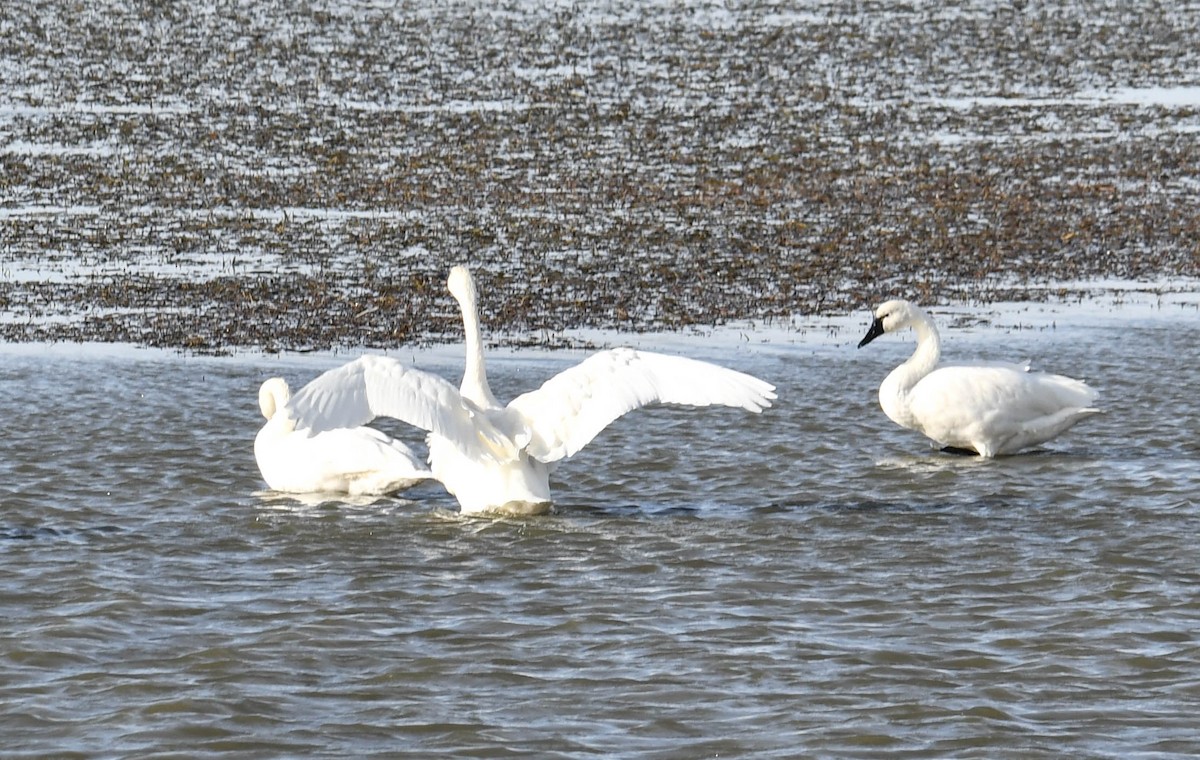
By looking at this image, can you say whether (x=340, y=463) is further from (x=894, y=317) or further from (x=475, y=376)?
(x=894, y=317)

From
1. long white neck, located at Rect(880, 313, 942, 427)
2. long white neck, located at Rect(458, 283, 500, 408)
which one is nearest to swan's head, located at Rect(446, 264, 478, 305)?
long white neck, located at Rect(458, 283, 500, 408)

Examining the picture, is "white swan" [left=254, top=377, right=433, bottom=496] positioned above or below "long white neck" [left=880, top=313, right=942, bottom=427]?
below

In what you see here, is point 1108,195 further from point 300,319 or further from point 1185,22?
point 1185,22

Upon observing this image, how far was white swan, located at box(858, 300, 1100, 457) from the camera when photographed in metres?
12.1

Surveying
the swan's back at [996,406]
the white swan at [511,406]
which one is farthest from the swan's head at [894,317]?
the white swan at [511,406]

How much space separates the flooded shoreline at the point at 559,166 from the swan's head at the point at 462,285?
4.11 metres

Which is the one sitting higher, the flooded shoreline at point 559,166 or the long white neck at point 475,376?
the flooded shoreline at point 559,166

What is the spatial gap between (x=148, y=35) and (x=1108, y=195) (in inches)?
652

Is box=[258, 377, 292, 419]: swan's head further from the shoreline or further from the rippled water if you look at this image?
the shoreline

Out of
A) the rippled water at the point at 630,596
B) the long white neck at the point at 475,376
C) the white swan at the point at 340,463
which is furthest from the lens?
the white swan at the point at 340,463

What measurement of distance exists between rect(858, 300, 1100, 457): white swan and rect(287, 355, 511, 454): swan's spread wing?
316 centimetres

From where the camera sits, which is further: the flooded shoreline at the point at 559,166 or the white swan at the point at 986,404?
the flooded shoreline at the point at 559,166

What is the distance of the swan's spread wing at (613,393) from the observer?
962cm

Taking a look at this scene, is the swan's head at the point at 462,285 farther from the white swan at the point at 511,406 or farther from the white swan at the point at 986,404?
the white swan at the point at 986,404
